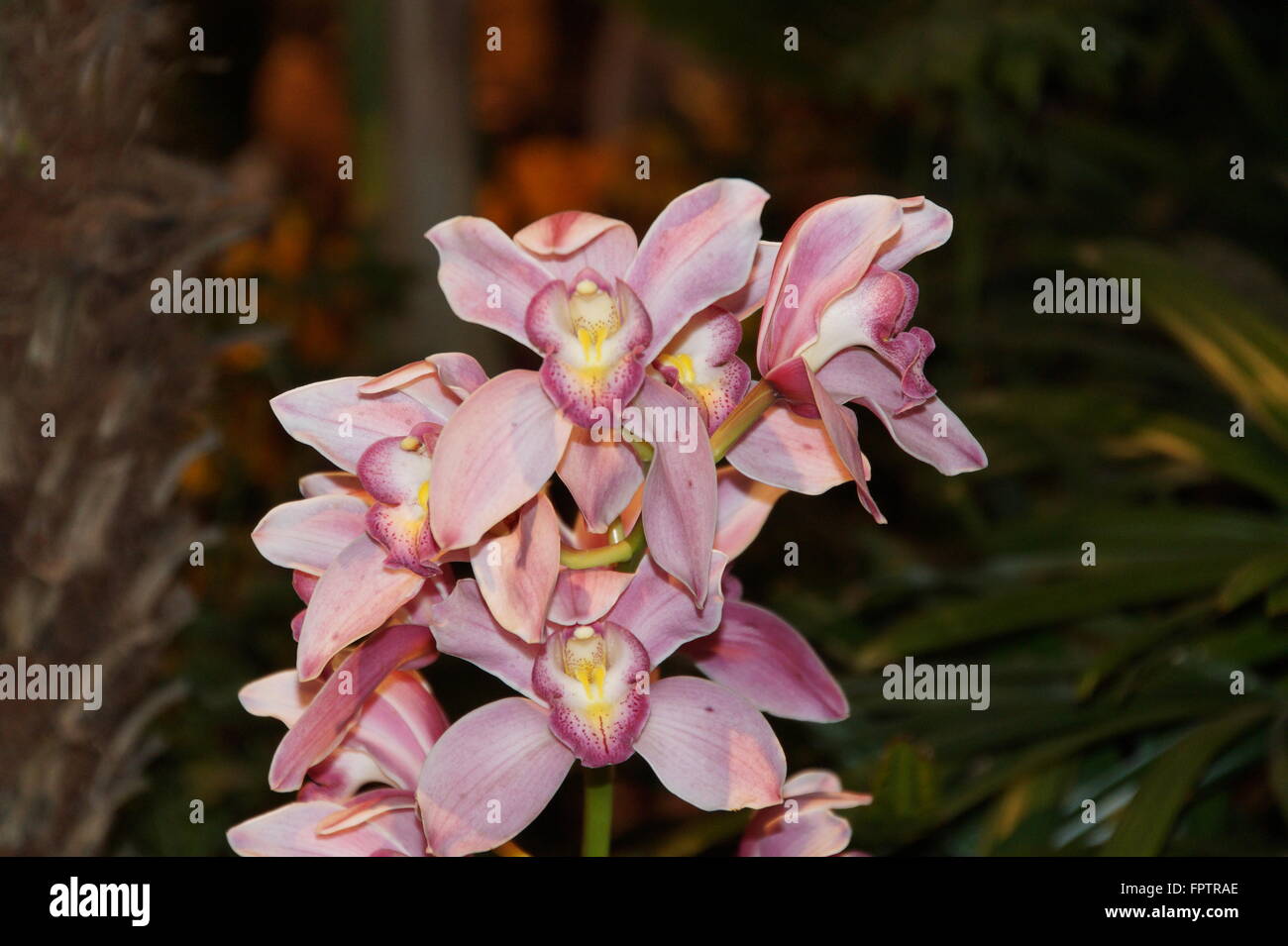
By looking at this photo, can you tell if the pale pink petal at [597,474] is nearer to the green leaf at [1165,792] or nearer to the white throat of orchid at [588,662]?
the white throat of orchid at [588,662]

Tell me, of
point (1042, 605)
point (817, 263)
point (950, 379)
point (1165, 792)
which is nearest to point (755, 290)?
point (817, 263)

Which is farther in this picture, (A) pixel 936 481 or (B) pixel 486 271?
(A) pixel 936 481

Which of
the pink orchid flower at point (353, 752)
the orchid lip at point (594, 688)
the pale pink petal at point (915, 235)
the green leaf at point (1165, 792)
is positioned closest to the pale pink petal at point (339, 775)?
the pink orchid flower at point (353, 752)

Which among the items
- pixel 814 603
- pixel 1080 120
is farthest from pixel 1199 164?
pixel 814 603

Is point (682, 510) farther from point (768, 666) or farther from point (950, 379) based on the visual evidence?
point (950, 379)
